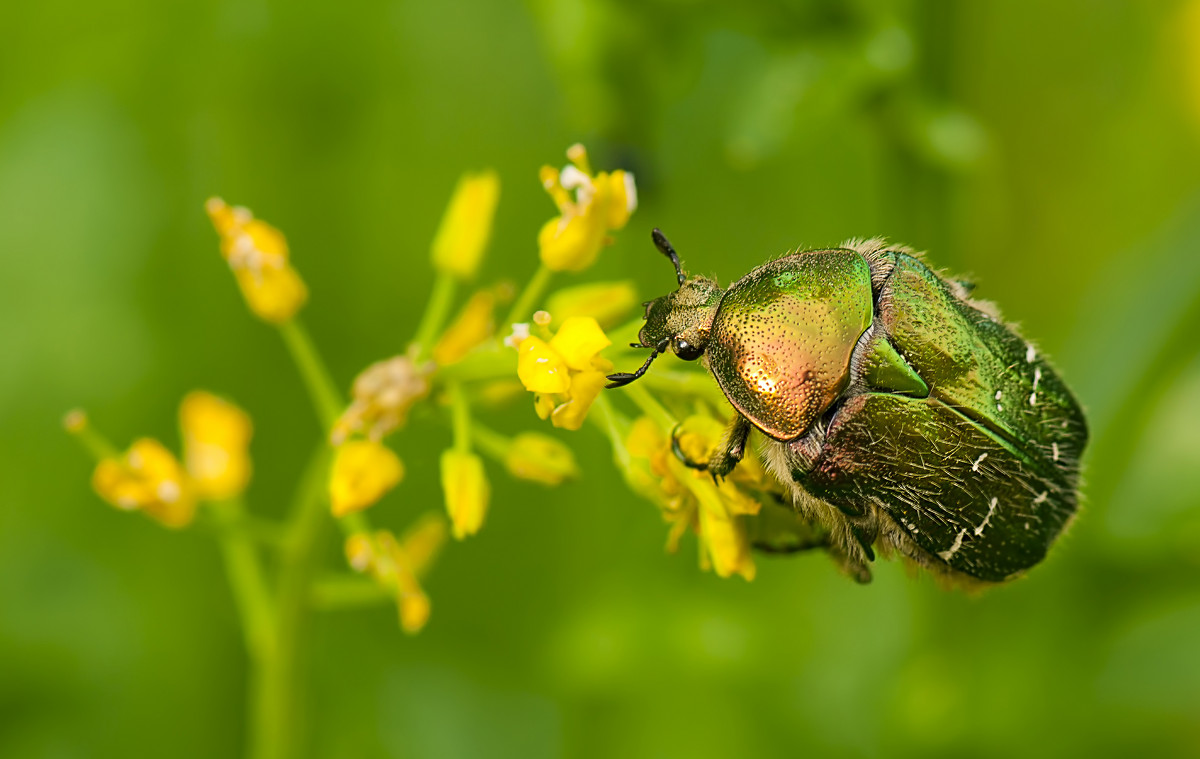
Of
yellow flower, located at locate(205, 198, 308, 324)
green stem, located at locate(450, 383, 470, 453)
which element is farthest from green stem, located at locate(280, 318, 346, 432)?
green stem, located at locate(450, 383, 470, 453)

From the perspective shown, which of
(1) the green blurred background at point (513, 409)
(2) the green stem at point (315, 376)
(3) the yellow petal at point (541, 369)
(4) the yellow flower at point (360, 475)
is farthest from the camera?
(1) the green blurred background at point (513, 409)

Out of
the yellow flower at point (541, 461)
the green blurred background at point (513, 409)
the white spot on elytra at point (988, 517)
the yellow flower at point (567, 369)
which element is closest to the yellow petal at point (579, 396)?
the yellow flower at point (567, 369)

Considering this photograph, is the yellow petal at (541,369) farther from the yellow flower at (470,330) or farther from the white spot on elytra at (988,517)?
the white spot on elytra at (988,517)

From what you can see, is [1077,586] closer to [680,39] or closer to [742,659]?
[742,659]

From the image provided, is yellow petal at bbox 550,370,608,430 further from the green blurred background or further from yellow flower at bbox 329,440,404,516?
the green blurred background

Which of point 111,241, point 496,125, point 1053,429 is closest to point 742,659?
point 1053,429
